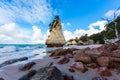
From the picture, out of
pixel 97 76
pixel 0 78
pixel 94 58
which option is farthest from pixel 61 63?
pixel 0 78

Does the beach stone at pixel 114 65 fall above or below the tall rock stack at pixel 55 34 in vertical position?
below

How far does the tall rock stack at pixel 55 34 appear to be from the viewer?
5645 centimetres

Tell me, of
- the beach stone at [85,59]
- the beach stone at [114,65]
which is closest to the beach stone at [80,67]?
the beach stone at [85,59]

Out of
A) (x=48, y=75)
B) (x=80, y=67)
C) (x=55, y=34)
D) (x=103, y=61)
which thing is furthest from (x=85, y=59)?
(x=55, y=34)

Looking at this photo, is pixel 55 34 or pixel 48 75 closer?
pixel 48 75

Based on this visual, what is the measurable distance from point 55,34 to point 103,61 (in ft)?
157

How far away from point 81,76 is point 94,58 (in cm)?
182

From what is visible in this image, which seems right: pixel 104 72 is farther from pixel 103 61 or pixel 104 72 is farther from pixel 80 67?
pixel 80 67

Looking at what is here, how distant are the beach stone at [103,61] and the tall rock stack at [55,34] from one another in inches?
1809

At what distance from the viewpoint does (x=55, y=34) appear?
57.3 meters

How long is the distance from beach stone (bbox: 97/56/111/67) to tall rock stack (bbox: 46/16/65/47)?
46.0 metres

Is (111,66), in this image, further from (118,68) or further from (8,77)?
(8,77)

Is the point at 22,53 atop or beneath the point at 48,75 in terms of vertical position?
atop

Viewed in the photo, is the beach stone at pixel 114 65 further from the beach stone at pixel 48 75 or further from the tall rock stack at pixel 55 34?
the tall rock stack at pixel 55 34
